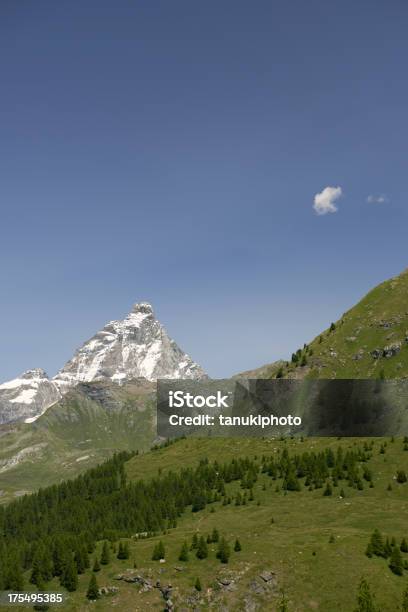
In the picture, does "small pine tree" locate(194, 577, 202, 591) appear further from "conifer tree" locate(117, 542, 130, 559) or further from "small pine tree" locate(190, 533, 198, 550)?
"conifer tree" locate(117, 542, 130, 559)

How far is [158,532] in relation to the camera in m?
187

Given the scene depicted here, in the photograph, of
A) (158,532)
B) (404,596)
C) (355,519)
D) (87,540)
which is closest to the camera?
(404,596)

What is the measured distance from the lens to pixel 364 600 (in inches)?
4222

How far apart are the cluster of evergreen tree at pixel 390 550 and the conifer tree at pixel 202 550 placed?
40.9 m

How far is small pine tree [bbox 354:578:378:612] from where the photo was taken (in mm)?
106294

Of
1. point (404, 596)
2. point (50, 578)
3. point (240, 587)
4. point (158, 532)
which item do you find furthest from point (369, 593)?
point (158, 532)

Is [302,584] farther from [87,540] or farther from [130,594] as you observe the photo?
[87,540]

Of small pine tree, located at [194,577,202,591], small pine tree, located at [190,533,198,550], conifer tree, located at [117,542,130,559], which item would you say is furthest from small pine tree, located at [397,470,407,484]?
conifer tree, located at [117,542,130,559]

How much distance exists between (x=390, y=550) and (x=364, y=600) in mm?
25587

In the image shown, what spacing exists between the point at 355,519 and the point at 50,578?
87.4m

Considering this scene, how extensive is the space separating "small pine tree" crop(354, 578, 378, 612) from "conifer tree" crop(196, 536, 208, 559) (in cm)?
4300

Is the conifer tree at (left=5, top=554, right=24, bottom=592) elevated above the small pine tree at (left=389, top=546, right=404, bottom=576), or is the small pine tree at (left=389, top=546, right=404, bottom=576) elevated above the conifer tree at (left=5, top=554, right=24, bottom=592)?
the small pine tree at (left=389, top=546, right=404, bottom=576)

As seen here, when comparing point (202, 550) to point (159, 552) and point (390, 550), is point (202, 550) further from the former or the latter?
point (390, 550)

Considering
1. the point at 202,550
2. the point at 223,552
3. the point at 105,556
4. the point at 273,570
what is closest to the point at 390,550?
the point at 273,570
